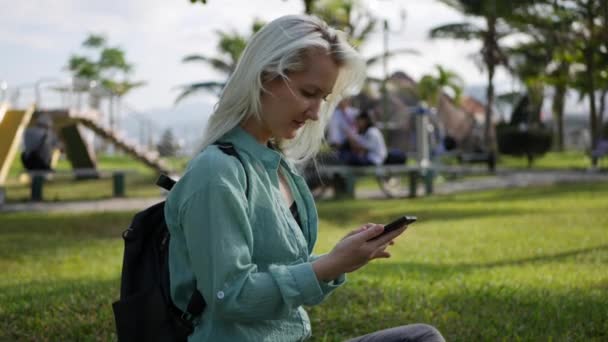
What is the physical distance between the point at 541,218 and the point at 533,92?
35157mm

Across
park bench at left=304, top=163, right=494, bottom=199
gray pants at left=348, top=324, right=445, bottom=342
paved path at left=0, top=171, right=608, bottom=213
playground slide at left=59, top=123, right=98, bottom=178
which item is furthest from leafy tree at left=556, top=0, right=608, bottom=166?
gray pants at left=348, top=324, right=445, bottom=342

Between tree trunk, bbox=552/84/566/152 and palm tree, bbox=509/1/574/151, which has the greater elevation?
palm tree, bbox=509/1/574/151

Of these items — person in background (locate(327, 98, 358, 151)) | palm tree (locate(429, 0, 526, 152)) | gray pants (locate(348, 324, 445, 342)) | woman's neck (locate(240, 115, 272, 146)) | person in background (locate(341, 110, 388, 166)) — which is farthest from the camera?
palm tree (locate(429, 0, 526, 152))

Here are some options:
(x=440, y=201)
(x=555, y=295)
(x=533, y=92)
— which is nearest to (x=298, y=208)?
(x=555, y=295)

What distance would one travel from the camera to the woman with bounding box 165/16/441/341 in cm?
209

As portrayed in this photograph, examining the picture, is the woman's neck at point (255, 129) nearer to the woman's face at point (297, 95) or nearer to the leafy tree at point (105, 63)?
the woman's face at point (297, 95)

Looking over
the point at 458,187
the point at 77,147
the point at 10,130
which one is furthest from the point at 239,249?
the point at 77,147

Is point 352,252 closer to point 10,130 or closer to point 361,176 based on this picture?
point 361,176

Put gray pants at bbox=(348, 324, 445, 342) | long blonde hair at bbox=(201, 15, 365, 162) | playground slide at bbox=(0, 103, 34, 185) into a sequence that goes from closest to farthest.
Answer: long blonde hair at bbox=(201, 15, 365, 162) → gray pants at bbox=(348, 324, 445, 342) → playground slide at bbox=(0, 103, 34, 185)

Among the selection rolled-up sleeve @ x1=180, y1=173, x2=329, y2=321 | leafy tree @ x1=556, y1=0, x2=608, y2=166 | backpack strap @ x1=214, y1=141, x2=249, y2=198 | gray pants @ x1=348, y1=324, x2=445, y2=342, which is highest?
leafy tree @ x1=556, y1=0, x2=608, y2=166

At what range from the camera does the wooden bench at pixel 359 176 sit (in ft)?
52.3

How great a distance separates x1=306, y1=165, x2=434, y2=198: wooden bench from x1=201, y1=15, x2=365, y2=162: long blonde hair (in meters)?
12.8

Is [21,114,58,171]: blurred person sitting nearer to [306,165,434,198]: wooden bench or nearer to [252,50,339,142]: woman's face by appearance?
[306,165,434,198]: wooden bench

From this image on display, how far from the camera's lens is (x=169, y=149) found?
125ft
